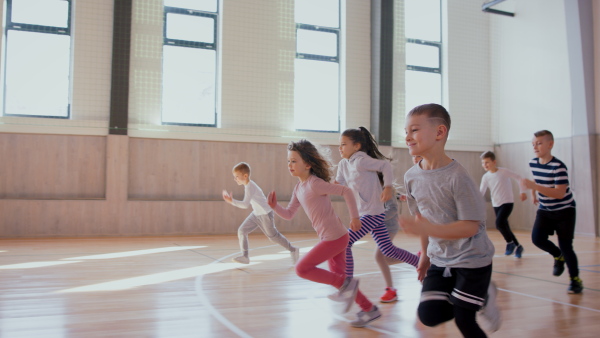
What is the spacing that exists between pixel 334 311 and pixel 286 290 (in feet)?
2.62

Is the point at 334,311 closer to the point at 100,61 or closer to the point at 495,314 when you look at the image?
the point at 495,314

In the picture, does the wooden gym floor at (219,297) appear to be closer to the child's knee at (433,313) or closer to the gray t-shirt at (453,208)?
the child's knee at (433,313)

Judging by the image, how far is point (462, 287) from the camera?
2.02 meters

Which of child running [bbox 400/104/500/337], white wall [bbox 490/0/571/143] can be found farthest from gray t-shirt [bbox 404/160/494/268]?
white wall [bbox 490/0/571/143]

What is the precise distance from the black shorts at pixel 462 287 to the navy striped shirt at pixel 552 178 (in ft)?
6.94

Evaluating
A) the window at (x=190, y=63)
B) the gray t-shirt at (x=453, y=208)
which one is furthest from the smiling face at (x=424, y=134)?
the window at (x=190, y=63)

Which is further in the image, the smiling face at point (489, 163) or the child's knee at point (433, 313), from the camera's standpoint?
the smiling face at point (489, 163)

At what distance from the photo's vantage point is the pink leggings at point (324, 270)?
9.66 ft

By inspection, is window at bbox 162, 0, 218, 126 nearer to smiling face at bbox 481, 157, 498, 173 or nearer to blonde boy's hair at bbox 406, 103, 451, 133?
smiling face at bbox 481, 157, 498, 173

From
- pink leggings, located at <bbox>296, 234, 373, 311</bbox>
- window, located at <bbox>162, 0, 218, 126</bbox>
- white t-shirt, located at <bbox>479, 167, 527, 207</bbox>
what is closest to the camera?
pink leggings, located at <bbox>296, 234, 373, 311</bbox>

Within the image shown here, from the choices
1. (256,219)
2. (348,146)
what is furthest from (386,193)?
(256,219)

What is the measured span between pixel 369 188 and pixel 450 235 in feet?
5.98

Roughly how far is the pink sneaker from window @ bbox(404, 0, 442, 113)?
7.56 m

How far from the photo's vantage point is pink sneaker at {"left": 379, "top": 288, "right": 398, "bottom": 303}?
144 inches
